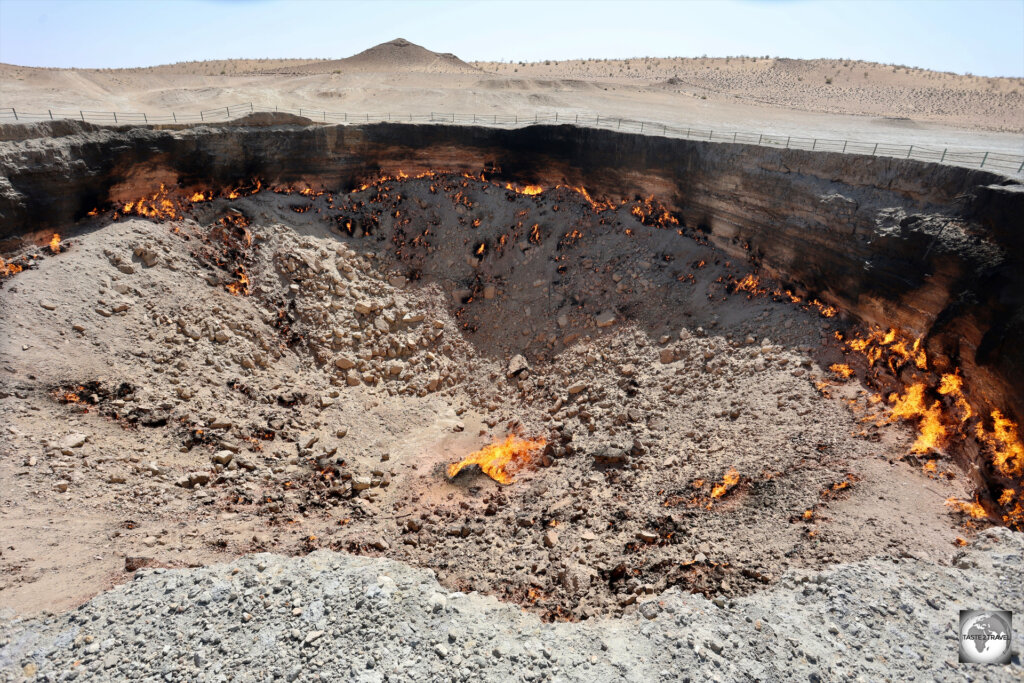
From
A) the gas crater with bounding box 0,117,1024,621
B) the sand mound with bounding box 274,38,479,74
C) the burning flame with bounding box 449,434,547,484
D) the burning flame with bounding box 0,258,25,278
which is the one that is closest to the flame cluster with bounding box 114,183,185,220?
the gas crater with bounding box 0,117,1024,621

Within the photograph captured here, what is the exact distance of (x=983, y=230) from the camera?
12023 millimetres

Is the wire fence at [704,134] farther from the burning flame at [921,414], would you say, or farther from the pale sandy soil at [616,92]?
the burning flame at [921,414]

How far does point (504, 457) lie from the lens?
1612 centimetres

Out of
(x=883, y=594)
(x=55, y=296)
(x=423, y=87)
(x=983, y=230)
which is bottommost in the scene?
(x=883, y=594)

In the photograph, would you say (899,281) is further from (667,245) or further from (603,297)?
(603,297)

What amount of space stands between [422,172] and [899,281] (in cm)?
1759

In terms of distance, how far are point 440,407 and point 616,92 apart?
30.8 meters

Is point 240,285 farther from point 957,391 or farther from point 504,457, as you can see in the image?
point 957,391

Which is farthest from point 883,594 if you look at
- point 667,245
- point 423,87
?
point 423,87

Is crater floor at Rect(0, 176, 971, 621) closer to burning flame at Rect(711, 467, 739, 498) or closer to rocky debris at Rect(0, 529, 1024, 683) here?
burning flame at Rect(711, 467, 739, 498)

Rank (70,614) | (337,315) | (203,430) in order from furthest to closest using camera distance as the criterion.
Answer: (337,315), (203,430), (70,614)

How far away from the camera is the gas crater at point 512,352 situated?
1089 cm

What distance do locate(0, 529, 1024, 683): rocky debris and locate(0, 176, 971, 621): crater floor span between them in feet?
1.95

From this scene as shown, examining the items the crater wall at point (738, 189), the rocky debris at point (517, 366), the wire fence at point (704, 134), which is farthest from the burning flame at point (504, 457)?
the wire fence at point (704, 134)
